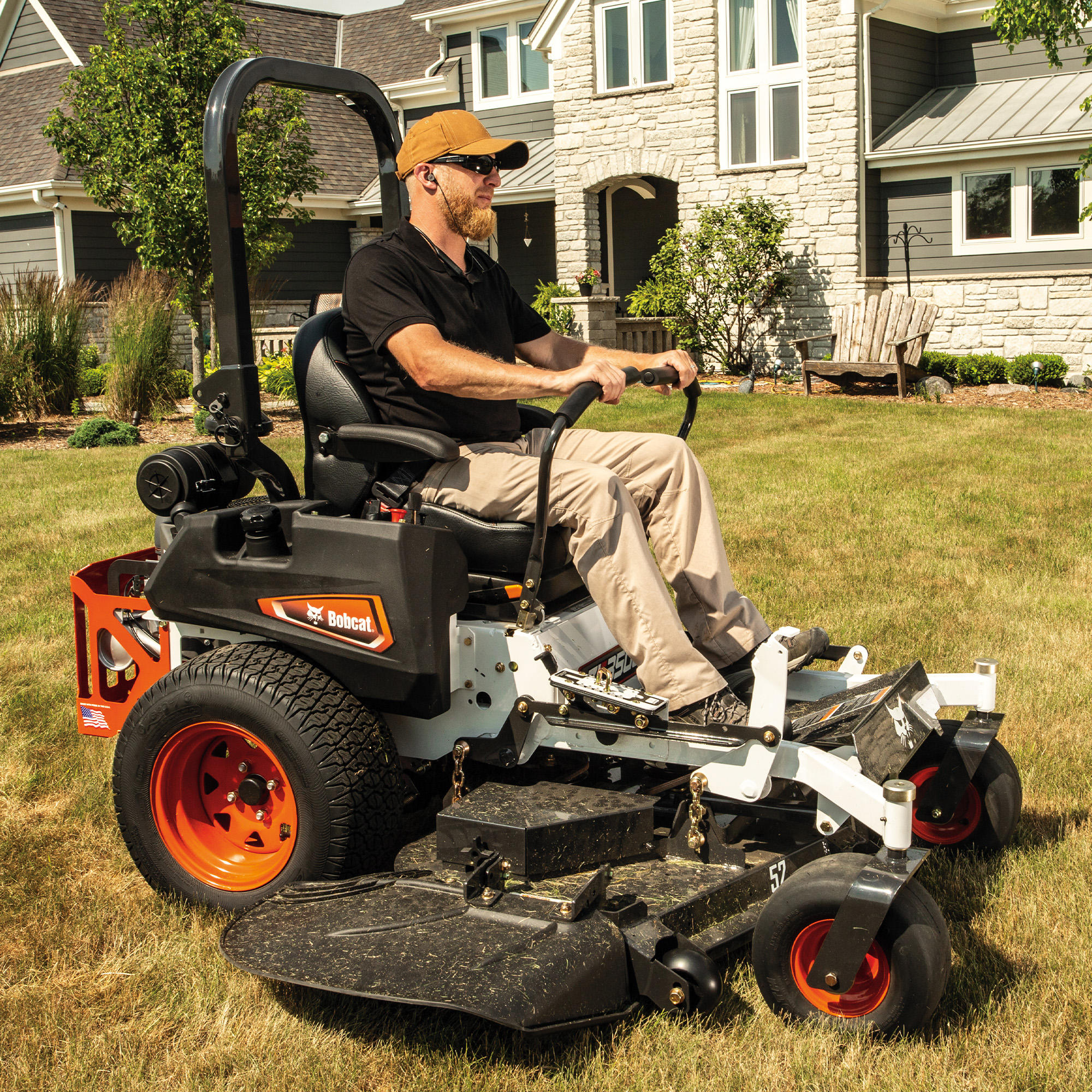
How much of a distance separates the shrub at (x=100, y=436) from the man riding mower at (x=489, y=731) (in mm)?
8554

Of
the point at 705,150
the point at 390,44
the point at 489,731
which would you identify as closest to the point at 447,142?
the point at 489,731

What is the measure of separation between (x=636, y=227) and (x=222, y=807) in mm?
18365

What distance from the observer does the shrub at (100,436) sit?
11.5m

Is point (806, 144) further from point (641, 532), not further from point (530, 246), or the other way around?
point (641, 532)

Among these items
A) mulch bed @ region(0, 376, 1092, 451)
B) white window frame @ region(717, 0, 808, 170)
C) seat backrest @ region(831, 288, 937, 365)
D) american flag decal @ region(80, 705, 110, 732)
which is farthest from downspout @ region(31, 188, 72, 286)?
american flag decal @ region(80, 705, 110, 732)

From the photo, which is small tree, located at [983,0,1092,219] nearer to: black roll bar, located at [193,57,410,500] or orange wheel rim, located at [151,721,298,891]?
black roll bar, located at [193,57,410,500]

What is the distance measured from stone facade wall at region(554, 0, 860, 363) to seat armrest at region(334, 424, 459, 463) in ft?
45.2

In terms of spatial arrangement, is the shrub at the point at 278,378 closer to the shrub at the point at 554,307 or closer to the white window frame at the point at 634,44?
the shrub at the point at 554,307

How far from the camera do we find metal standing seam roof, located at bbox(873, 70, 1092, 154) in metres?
14.7

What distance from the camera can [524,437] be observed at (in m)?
3.60

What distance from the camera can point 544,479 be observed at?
289 centimetres

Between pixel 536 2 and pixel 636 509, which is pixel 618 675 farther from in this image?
pixel 536 2

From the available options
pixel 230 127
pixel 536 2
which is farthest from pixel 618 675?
pixel 536 2

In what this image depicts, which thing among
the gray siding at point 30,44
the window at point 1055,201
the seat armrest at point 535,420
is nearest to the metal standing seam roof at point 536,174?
the gray siding at point 30,44
